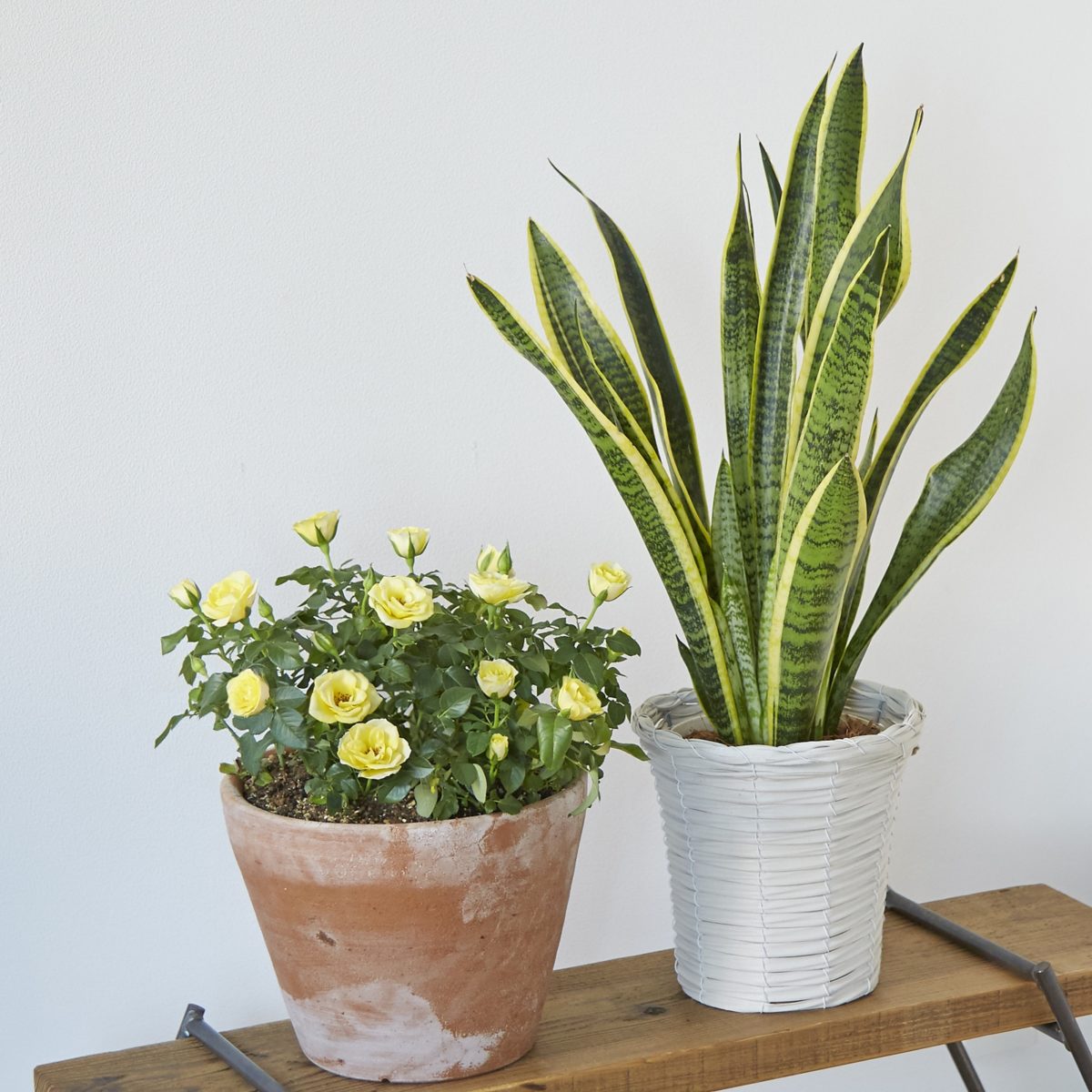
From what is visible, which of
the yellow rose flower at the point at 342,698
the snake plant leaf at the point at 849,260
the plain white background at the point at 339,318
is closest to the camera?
the yellow rose flower at the point at 342,698

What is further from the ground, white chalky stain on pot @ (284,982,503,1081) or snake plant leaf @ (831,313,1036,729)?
snake plant leaf @ (831,313,1036,729)

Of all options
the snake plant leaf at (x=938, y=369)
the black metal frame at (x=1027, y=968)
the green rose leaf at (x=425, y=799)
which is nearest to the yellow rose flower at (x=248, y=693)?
the green rose leaf at (x=425, y=799)

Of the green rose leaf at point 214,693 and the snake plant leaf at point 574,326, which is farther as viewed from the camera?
the snake plant leaf at point 574,326

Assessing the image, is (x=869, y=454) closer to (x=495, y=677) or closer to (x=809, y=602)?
(x=809, y=602)

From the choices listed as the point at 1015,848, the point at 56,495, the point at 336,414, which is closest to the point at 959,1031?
the point at 1015,848

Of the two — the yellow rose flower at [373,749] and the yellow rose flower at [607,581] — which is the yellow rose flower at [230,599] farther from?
the yellow rose flower at [607,581]

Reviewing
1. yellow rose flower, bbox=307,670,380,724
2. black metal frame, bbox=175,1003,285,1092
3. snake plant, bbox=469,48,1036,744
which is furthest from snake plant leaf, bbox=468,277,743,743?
black metal frame, bbox=175,1003,285,1092

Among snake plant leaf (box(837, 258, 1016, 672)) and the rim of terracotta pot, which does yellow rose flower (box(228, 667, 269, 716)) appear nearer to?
the rim of terracotta pot

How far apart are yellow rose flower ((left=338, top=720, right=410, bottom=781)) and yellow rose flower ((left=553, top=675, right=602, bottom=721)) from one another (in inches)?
3.6

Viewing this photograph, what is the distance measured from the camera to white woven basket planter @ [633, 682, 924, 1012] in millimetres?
762

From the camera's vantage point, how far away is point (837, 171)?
80cm

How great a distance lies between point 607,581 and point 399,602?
0.45 ft

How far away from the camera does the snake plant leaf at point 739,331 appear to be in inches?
32.9

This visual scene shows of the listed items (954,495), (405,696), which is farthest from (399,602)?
(954,495)
